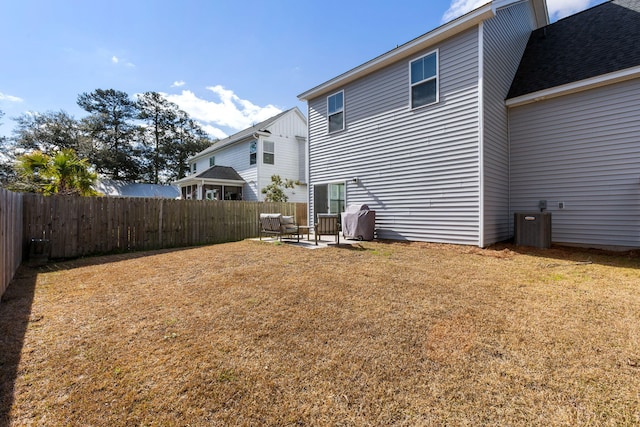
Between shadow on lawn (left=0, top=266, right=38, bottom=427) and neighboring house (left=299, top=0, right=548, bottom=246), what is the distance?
795 cm

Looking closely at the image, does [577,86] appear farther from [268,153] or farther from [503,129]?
[268,153]

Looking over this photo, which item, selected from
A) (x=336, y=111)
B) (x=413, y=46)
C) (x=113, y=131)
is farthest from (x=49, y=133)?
(x=413, y=46)

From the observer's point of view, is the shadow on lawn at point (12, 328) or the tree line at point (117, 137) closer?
the shadow on lawn at point (12, 328)

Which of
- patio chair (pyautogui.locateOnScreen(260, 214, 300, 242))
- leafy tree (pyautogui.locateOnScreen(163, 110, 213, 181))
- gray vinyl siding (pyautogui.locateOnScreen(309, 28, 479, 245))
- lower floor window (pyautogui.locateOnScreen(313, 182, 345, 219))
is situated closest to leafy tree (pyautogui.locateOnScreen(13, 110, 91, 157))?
leafy tree (pyautogui.locateOnScreen(163, 110, 213, 181))

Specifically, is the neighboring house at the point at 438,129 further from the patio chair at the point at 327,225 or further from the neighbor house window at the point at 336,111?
the patio chair at the point at 327,225

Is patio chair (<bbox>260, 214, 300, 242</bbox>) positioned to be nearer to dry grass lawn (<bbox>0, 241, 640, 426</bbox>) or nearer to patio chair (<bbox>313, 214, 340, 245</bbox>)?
patio chair (<bbox>313, 214, 340, 245</bbox>)

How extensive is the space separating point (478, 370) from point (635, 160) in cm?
808

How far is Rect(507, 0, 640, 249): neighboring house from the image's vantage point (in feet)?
21.5

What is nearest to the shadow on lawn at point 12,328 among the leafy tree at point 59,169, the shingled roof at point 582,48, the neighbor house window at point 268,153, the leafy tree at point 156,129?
the leafy tree at point 59,169

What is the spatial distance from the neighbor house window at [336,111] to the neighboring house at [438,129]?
0.20 ft

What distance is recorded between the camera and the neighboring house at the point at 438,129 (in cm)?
700

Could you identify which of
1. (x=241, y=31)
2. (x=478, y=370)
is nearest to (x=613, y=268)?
(x=478, y=370)

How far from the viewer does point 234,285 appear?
4.20 metres

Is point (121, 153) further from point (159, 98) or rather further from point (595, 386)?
point (595, 386)
